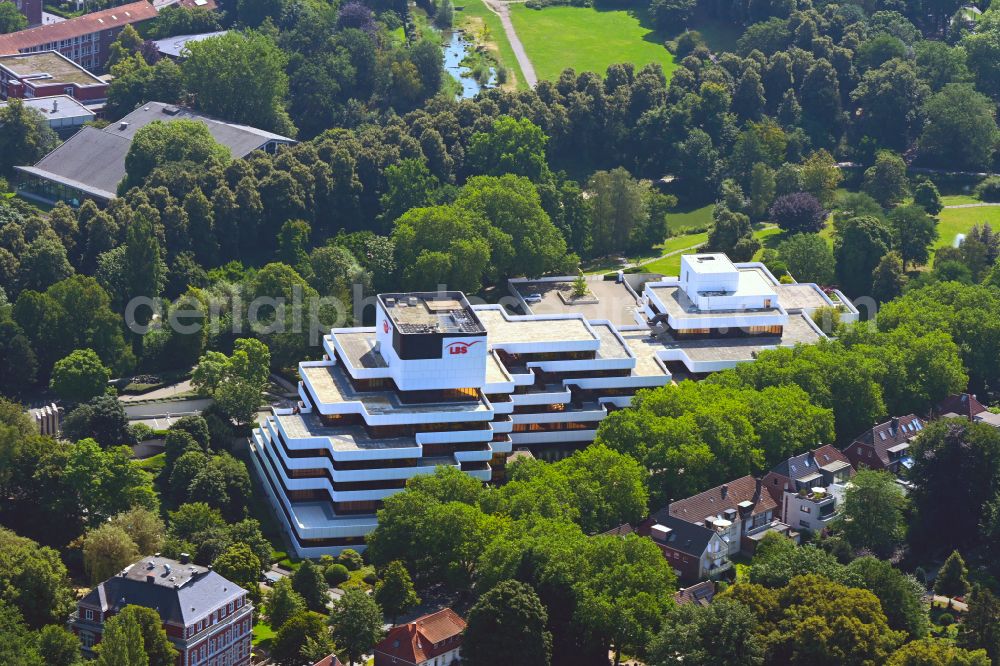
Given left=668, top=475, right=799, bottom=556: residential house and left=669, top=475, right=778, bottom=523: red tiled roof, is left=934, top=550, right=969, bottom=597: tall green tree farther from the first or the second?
left=669, top=475, right=778, bottom=523: red tiled roof

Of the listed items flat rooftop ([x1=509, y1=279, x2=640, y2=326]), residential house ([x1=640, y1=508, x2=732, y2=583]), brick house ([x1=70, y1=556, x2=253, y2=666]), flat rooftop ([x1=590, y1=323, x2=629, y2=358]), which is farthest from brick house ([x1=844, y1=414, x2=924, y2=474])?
brick house ([x1=70, y1=556, x2=253, y2=666])

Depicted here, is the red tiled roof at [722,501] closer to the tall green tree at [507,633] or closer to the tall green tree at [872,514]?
the tall green tree at [872,514]

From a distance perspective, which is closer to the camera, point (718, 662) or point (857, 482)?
point (718, 662)

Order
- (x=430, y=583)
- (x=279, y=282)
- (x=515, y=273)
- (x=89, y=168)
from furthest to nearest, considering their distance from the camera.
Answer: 1. (x=89, y=168)
2. (x=515, y=273)
3. (x=279, y=282)
4. (x=430, y=583)

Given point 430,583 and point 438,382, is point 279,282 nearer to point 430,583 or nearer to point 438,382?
point 438,382

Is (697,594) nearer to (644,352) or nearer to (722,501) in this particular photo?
(722,501)

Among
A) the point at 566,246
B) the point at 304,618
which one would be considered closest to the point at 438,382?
the point at 304,618

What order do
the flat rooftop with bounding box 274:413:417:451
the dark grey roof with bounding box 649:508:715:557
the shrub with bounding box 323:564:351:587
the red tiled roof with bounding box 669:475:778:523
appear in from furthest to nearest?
1. the flat rooftop with bounding box 274:413:417:451
2. the red tiled roof with bounding box 669:475:778:523
3. the dark grey roof with bounding box 649:508:715:557
4. the shrub with bounding box 323:564:351:587
